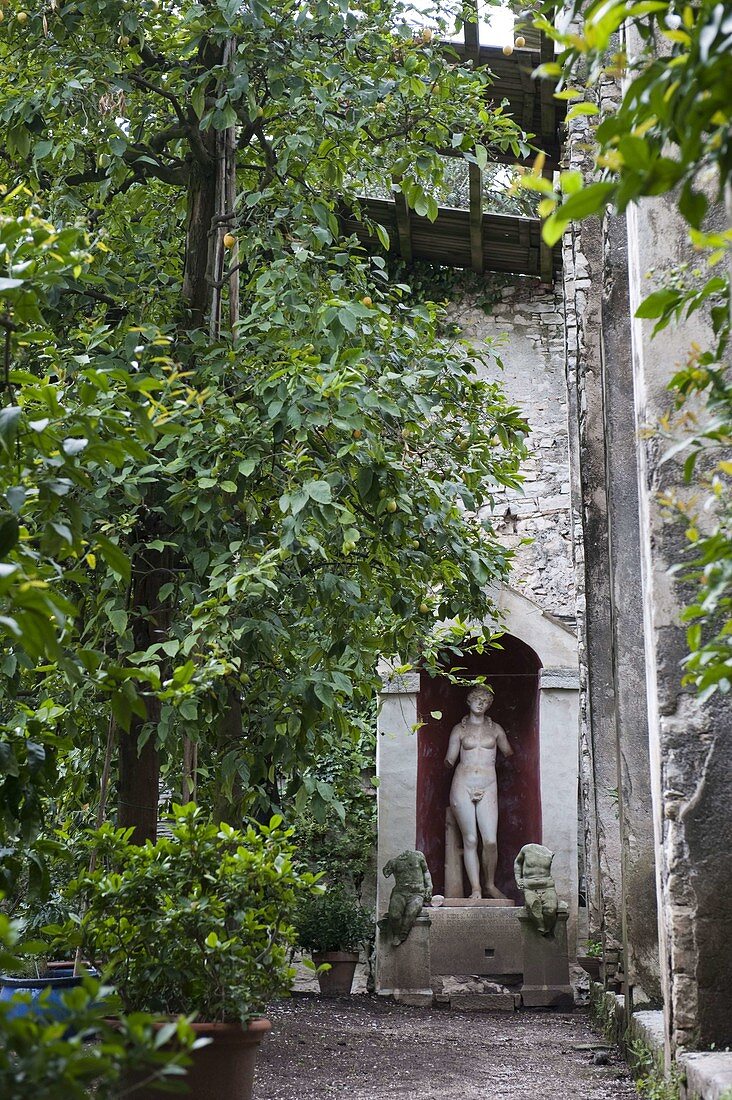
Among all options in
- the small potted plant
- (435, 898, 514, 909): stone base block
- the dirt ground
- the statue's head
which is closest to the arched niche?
the statue's head

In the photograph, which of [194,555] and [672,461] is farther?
[194,555]

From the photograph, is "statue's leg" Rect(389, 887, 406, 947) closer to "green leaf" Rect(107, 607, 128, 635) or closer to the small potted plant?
the small potted plant

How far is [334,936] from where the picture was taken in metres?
8.47

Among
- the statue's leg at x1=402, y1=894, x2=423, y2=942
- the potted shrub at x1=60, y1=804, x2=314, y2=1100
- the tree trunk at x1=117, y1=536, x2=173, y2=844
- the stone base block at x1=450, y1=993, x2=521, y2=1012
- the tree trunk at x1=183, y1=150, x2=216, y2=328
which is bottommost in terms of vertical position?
the stone base block at x1=450, y1=993, x2=521, y2=1012

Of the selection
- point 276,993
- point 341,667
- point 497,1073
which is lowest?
point 497,1073

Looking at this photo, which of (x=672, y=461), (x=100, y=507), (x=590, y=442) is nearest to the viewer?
(x=672, y=461)

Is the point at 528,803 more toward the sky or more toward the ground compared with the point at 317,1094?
more toward the sky

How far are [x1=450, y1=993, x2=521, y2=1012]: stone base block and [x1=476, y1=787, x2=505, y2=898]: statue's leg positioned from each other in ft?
4.86

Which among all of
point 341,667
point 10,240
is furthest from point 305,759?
point 10,240

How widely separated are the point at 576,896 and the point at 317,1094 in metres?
4.98

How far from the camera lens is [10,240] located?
6.20 feet

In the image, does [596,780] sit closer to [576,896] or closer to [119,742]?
[576,896]

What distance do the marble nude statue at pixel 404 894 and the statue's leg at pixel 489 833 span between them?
1.06 meters

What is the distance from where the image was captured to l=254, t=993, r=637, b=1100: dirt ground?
4.29 metres
